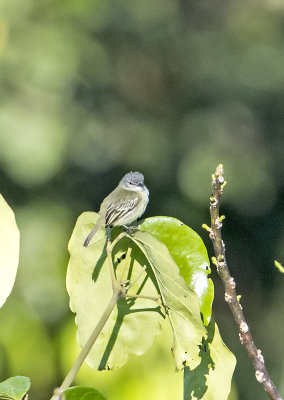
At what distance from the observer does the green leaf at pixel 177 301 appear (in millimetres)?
522

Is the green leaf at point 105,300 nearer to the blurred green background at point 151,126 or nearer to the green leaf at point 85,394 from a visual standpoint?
the green leaf at point 85,394

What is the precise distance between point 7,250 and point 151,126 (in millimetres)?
3852

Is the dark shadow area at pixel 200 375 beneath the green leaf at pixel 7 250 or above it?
beneath

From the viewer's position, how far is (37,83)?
12.9ft

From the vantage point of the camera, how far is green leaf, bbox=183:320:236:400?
0.57 m

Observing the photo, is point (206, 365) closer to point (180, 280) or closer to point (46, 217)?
point (180, 280)

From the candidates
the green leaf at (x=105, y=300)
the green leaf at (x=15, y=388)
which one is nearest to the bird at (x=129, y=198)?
the green leaf at (x=105, y=300)

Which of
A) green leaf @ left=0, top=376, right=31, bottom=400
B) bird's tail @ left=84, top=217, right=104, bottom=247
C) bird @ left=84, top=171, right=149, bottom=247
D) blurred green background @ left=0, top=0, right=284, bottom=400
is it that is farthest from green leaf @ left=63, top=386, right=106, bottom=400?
blurred green background @ left=0, top=0, right=284, bottom=400

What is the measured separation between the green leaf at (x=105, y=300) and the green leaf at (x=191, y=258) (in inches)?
1.1

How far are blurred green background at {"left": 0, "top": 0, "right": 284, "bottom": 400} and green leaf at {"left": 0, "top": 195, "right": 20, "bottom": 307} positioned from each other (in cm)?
254

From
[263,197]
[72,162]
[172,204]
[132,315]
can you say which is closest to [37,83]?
[72,162]

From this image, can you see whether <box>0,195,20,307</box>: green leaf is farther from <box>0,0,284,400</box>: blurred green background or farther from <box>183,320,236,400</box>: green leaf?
<box>0,0,284,400</box>: blurred green background

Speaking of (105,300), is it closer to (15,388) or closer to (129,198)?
(15,388)

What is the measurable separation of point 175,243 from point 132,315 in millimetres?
75
